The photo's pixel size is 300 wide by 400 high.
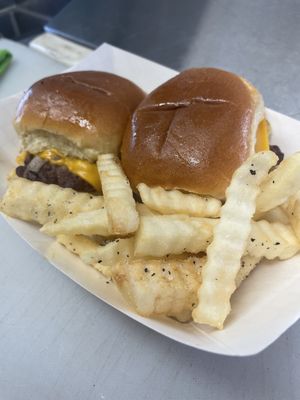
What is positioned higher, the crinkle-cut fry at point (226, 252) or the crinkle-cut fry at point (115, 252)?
the crinkle-cut fry at point (226, 252)

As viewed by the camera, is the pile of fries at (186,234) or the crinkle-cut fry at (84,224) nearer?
the pile of fries at (186,234)

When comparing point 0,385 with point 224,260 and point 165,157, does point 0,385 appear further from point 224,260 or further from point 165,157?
point 165,157

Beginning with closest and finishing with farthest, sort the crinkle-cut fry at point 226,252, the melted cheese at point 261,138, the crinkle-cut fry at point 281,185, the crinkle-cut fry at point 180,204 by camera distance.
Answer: the crinkle-cut fry at point 226,252 < the crinkle-cut fry at point 281,185 < the crinkle-cut fry at point 180,204 < the melted cheese at point 261,138

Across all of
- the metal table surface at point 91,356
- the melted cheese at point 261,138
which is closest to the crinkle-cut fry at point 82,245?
the metal table surface at point 91,356

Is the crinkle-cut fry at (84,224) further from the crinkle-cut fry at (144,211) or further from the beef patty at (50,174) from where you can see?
the beef patty at (50,174)

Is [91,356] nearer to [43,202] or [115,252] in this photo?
[115,252]

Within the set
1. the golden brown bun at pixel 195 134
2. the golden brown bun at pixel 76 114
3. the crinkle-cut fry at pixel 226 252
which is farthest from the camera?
the golden brown bun at pixel 76 114

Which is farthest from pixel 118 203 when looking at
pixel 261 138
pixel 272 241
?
pixel 261 138
